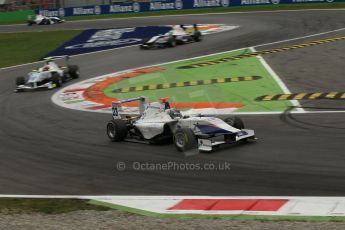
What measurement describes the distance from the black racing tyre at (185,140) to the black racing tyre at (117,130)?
200 cm

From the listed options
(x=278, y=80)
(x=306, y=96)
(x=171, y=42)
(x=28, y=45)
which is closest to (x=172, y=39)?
(x=171, y=42)

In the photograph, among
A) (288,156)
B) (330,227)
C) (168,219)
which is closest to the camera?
(330,227)

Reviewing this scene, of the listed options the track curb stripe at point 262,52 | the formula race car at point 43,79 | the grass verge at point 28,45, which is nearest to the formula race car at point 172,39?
the track curb stripe at point 262,52

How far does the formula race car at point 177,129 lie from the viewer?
13023 mm

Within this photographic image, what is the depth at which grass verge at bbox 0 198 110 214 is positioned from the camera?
380 inches

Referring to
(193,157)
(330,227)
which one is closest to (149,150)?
A: (193,157)

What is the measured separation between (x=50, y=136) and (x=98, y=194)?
6.00 m

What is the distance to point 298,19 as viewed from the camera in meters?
44.8

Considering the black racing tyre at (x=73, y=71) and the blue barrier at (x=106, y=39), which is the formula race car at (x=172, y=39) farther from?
the black racing tyre at (x=73, y=71)

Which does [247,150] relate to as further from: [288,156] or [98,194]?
[98,194]

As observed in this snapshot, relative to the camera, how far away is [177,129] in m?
13.4

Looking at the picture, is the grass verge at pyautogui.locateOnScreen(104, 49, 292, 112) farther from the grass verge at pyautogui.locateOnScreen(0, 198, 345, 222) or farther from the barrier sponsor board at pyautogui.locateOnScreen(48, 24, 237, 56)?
the barrier sponsor board at pyautogui.locateOnScreen(48, 24, 237, 56)

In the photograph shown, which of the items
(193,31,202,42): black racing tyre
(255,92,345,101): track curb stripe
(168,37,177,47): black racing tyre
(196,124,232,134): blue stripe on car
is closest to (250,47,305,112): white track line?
(255,92,345,101): track curb stripe

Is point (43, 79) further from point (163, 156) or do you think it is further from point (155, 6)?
point (155, 6)
